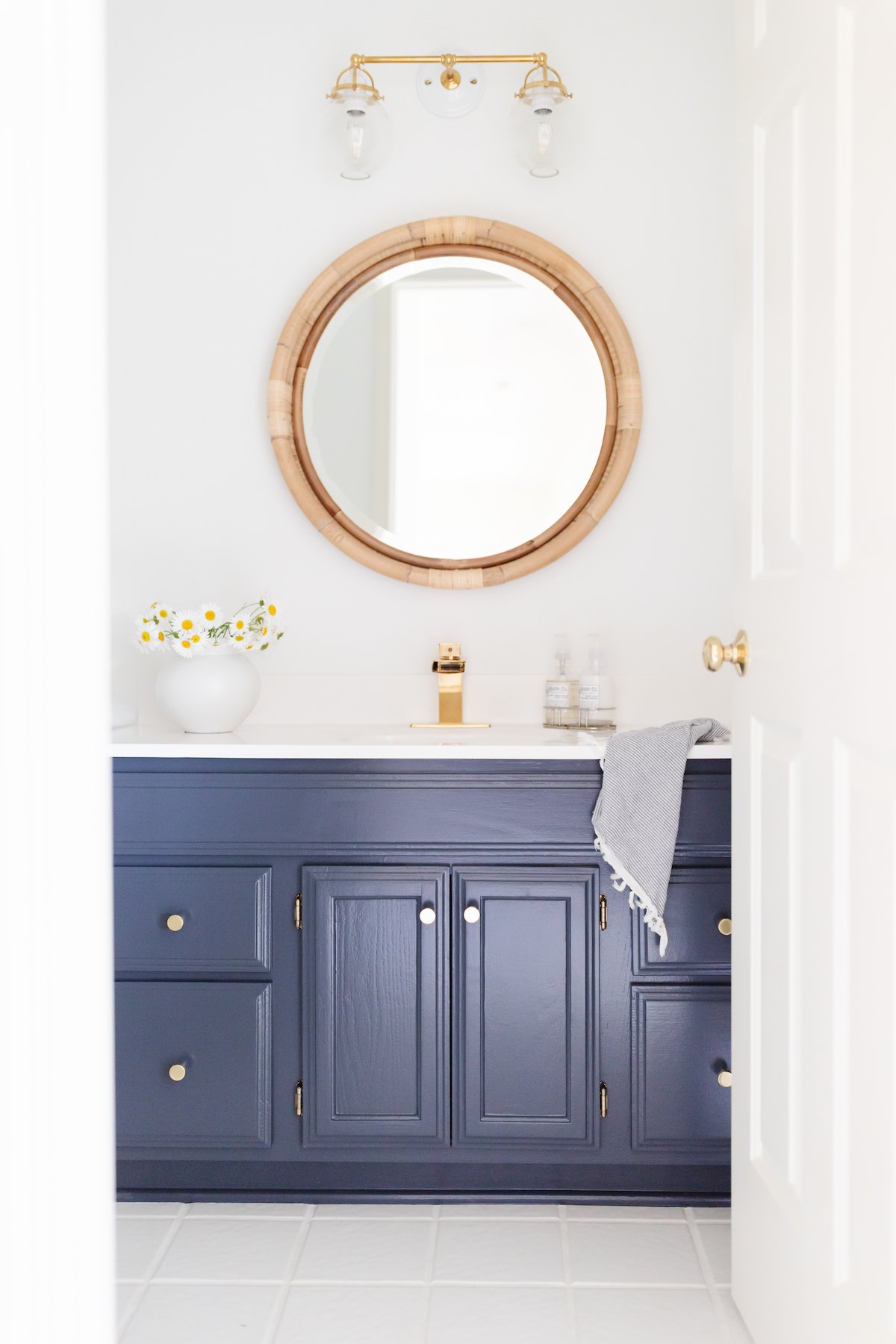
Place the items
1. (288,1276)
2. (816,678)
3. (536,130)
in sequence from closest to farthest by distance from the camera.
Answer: (816,678) < (288,1276) < (536,130)

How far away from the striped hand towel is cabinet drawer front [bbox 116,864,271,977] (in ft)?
2.09

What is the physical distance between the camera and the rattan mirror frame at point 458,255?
239cm

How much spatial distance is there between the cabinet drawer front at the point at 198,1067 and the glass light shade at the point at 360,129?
1.75 meters

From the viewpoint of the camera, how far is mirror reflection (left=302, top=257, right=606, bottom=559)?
243cm

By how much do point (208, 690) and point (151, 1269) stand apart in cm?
104

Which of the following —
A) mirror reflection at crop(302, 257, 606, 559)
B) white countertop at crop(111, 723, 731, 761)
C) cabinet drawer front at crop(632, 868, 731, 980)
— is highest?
mirror reflection at crop(302, 257, 606, 559)

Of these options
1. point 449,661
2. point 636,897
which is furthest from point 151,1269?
point 449,661

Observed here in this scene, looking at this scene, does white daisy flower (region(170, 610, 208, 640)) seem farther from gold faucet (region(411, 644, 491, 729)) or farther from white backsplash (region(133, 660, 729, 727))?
gold faucet (region(411, 644, 491, 729))

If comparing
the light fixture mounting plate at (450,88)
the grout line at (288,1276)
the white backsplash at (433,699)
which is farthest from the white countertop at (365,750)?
the light fixture mounting plate at (450,88)

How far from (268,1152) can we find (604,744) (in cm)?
98

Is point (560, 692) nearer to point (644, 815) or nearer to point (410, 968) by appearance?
point (644, 815)

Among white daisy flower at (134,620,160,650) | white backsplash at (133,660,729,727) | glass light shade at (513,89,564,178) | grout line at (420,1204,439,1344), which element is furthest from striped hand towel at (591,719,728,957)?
glass light shade at (513,89,564,178)

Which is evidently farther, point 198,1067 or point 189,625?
point 189,625

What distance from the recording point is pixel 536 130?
231 cm
